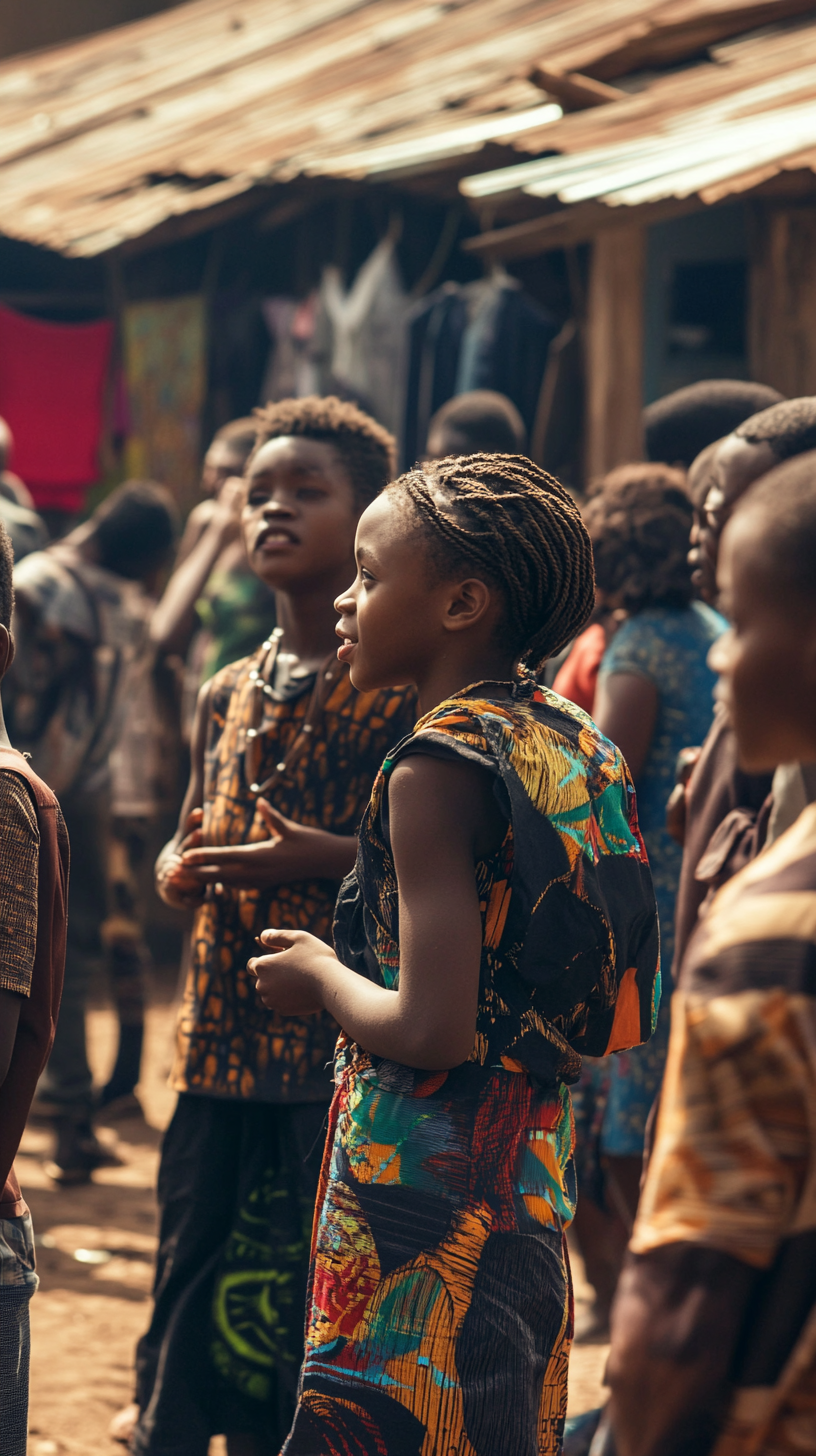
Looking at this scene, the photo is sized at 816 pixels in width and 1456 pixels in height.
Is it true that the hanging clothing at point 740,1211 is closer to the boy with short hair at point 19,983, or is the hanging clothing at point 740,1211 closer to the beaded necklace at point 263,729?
the boy with short hair at point 19,983

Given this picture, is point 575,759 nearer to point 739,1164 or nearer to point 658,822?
point 739,1164

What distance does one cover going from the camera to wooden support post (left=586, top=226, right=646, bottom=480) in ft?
20.8

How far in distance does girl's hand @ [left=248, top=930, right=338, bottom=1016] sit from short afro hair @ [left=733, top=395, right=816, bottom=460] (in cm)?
142

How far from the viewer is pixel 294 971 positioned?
6.90 feet

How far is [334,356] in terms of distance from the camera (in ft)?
26.2

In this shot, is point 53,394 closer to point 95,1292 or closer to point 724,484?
point 95,1292

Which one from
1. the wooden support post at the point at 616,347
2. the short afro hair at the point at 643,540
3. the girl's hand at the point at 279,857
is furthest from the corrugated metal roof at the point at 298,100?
the girl's hand at the point at 279,857

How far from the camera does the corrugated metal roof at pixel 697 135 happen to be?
493cm

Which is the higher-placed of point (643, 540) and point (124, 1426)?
point (643, 540)

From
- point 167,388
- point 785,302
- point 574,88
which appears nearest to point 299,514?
point 785,302

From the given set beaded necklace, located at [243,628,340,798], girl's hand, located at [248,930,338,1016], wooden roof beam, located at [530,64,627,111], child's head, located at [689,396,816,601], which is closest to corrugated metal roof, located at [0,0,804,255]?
wooden roof beam, located at [530,64,627,111]

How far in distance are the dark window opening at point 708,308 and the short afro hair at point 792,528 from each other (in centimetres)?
577

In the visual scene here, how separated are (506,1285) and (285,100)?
8661 millimetres

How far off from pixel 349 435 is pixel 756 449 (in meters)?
0.77
